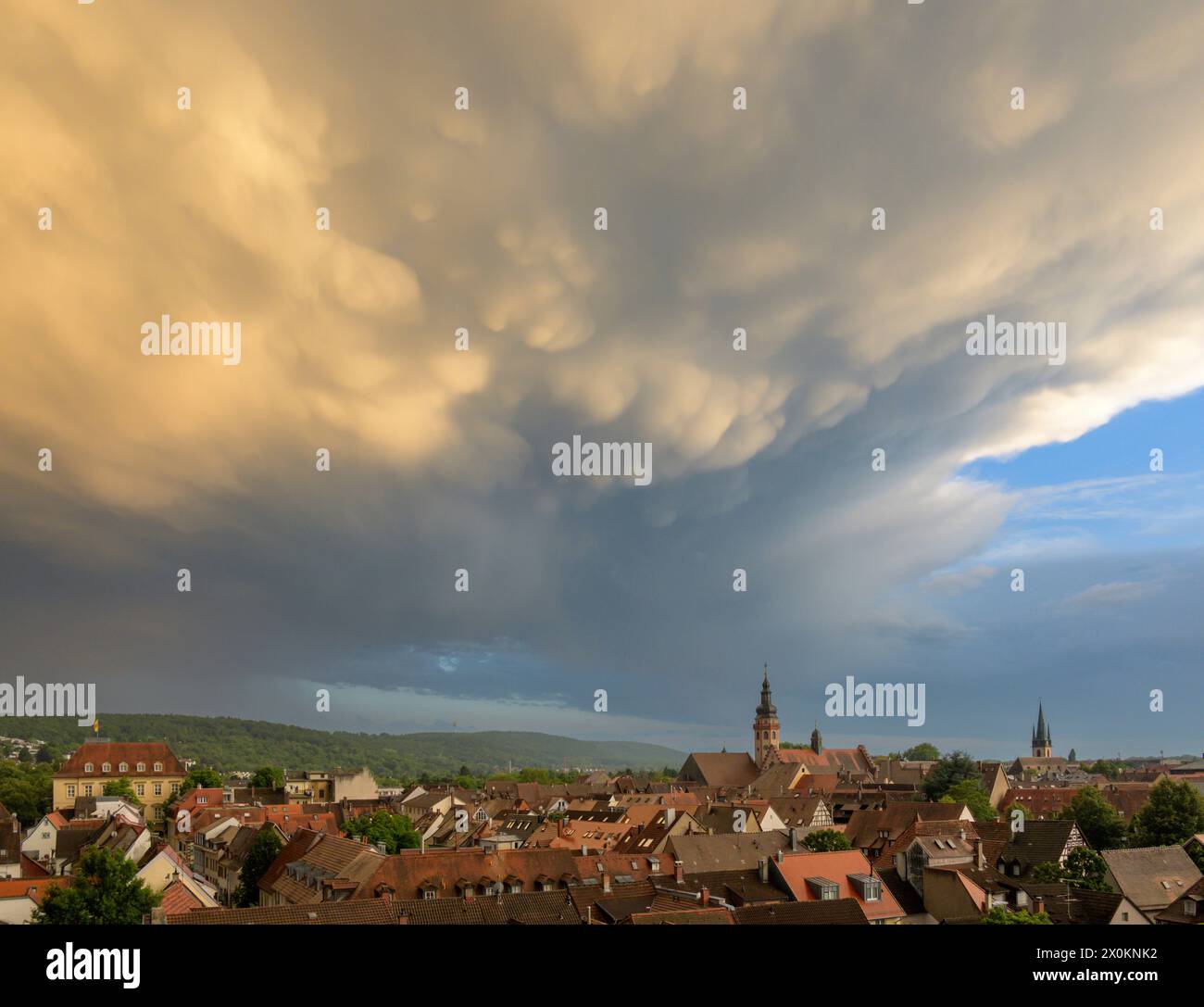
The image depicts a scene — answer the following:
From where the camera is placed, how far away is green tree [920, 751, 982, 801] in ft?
328

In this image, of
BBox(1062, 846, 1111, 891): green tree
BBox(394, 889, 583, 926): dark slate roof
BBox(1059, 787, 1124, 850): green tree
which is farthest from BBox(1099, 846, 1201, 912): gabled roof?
BBox(394, 889, 583, 926): dark slate roof

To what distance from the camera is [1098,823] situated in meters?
72.8

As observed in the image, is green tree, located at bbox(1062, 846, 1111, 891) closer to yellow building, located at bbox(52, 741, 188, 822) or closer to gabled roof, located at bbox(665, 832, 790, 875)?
gabled roof, located at bbox(665, 832, 790, 875)

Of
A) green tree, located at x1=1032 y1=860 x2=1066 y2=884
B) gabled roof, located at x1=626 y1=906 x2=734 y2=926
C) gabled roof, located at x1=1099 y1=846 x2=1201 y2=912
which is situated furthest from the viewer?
gabled roof, located at x1=1099 y1=846 x2=1201 y2=912

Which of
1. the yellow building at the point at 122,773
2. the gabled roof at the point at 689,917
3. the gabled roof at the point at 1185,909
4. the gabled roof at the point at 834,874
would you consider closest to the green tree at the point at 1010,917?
the gabled roof at the point at 834,874

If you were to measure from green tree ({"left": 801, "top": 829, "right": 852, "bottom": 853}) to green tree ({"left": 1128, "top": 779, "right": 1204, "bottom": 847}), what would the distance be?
932 inches

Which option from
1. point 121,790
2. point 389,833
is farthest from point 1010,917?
point 121,790

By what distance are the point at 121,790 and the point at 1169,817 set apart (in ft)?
298

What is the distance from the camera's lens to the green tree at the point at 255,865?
48000 mm

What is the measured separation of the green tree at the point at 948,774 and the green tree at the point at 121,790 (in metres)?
79.7

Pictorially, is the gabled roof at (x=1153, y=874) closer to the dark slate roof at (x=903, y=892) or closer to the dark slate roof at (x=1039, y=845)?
the dark slate roof at (x=1039, y=845)
